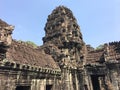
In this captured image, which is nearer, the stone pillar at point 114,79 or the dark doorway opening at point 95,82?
the stone pillar at point 114,79

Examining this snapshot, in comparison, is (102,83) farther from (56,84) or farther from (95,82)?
(56,84)

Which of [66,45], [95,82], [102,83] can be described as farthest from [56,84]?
[102,83]

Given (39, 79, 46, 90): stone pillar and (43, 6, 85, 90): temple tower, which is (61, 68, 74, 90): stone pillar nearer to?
(43, 6, 85, 90): temple tower

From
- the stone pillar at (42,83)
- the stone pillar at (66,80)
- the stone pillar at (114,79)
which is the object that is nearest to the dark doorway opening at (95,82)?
the stone pillar at (114,79)

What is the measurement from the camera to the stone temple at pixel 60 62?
12.3 meters

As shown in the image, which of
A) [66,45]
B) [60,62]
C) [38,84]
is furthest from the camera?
[66,45]

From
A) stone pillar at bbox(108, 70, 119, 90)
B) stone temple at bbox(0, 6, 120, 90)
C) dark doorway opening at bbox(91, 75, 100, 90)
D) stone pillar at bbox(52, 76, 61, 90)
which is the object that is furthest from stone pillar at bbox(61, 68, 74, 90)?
stone pillar at bbox(108, 70, 119, 90)

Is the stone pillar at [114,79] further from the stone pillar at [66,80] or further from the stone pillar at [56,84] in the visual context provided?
the stone pillar at [56,84]

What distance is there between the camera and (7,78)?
36.5 ft

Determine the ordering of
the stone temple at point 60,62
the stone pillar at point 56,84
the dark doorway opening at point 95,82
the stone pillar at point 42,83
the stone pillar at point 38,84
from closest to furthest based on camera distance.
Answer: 1. the stone temple at point 60,62
2. the stone pillar at point 38,84
3. the stone pillar at point 42,83
4. the stone pillar at point 56,84
5. the dark doorway opening at point 95,82

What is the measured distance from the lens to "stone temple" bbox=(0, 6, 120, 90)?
485 inches

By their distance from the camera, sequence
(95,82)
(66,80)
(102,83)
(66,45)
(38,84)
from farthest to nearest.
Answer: (102,83), (95,82), (66,45), (66,80), (38,84)

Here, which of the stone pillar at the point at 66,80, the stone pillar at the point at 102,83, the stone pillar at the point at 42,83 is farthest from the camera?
the stone pillar at the point at 102,83

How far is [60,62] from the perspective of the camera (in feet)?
62.7
